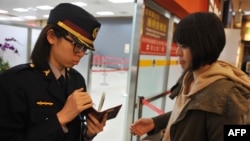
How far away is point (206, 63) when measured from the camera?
0.99 m

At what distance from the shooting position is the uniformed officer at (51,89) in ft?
2.94

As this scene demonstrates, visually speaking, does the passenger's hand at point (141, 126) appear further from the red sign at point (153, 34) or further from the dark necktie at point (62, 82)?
the red sign at point (153, 34)

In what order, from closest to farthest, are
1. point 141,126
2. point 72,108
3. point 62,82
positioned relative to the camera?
1. point 72,108
2. point 62,82
3. point 141,126

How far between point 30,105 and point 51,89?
11 centimetres

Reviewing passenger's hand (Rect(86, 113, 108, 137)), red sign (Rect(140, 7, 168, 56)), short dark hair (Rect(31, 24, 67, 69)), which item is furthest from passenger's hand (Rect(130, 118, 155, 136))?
red sign (Rect(140, 7, 168, 56))

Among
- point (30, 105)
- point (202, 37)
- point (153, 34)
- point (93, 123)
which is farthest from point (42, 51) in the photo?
point (153, 34)

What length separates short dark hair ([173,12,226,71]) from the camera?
37.3 inches

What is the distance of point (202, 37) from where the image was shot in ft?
3.12

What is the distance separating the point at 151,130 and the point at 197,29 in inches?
→ 27.8

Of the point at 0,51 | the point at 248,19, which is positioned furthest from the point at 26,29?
the point at 248,19

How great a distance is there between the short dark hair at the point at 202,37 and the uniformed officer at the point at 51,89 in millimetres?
386

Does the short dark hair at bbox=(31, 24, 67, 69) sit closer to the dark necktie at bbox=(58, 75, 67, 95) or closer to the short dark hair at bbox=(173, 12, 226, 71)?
the dark necktie at bbox=(58, 75, 67, 95)

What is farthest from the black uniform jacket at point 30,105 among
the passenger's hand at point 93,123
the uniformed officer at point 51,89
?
the passenger's hand at point 93,123

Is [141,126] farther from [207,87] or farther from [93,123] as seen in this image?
[207,87]
